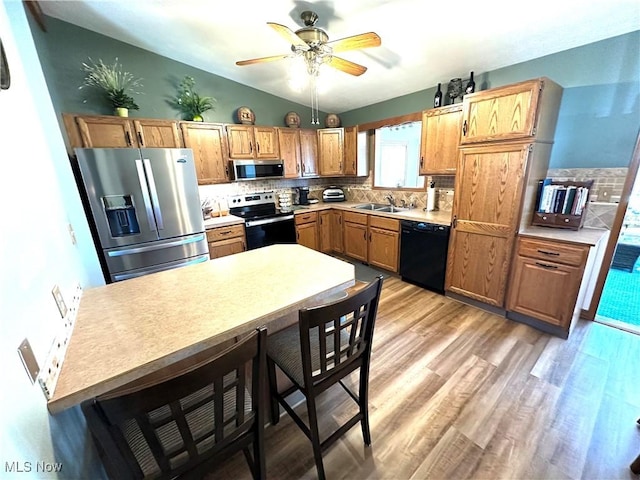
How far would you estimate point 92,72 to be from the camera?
2.70 meters

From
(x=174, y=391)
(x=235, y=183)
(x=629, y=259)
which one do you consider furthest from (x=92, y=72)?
(x=629, y=259)

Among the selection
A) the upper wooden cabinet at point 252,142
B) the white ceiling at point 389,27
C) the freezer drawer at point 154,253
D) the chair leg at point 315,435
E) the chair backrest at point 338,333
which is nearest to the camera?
the chair backrest at point 338,333

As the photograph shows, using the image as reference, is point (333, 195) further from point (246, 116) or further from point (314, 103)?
point (246, 116)

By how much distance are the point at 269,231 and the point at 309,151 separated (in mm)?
1539

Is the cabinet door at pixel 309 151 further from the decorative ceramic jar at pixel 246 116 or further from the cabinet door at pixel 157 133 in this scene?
the cabinet door at pixel 157 133

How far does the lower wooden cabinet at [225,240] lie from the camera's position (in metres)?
3.18

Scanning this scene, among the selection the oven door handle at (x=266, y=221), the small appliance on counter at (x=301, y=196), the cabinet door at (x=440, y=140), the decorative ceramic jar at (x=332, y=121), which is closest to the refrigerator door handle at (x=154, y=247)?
the oven door handle at (x=266, y=221)

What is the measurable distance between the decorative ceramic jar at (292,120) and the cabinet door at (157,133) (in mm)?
1623

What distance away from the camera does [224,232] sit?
10.7 ft

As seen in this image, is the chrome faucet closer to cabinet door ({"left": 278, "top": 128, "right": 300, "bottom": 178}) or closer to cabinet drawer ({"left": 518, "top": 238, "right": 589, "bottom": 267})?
cabinet door ({"left": 278, "top": 128, "right": 300, "bottom": 178})

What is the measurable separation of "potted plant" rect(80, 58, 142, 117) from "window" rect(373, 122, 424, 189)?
329cm

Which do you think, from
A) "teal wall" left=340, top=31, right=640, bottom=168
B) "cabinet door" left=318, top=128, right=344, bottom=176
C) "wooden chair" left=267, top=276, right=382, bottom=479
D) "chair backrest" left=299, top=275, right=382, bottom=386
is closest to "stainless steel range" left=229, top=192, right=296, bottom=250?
"cabinet door" left=318, top=128, right=344, bottom=176

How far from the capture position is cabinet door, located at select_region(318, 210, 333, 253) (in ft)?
13.8

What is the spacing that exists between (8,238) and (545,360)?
321 centimetres
